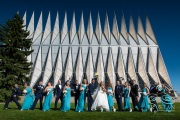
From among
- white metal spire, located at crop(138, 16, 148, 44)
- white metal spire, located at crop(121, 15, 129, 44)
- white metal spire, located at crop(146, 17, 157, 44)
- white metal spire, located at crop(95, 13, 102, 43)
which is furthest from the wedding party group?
white metal spire, located at crop(146, 17, 157, 44)

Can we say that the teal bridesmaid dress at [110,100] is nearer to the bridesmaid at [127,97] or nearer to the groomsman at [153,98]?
the bridesmaid at [127,97]

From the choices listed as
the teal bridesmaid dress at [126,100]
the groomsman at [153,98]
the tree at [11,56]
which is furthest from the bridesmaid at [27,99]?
the tree at [11,56]

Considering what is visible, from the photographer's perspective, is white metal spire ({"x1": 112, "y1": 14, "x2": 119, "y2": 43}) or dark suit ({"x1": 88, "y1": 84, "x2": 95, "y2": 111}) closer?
dark suit ({"x1": 88, "y1": 84, "x2": 95, "y2": 111})

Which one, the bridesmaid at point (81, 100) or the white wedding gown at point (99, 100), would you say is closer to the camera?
the white wedding gown at point (99, 100)

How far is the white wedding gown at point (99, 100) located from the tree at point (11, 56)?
41.8 ft

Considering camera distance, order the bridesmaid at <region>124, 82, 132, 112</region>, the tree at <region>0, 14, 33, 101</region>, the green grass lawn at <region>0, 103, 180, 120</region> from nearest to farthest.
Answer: the green grass lawn at <region>0, 103, 180, 120</region>
the bridesmaid at <region>124, 82, 132, 112</region>
the tree at <region>0, 14, 33, 101</region>

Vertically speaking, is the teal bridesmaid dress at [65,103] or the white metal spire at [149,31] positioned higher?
the white metal spire at [149,31]

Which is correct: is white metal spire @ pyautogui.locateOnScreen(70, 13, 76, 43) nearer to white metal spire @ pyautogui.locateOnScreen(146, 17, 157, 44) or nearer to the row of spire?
the row of spire

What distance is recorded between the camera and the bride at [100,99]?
9.44m

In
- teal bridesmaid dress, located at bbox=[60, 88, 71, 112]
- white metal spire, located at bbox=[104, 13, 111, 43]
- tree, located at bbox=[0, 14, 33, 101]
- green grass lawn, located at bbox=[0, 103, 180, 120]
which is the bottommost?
green grass lawn, located at bbox=[0, 103, 180, 120]

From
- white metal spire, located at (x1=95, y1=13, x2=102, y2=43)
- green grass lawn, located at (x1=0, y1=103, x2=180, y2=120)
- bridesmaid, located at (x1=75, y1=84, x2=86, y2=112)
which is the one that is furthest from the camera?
white metal spire, located at (x1=95, y1=13, x2=102, y2=43)

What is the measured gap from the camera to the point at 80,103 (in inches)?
383

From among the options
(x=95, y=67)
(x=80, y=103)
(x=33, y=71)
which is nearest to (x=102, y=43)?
(x=95, y=67)

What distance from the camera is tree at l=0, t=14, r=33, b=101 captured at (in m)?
19.0
